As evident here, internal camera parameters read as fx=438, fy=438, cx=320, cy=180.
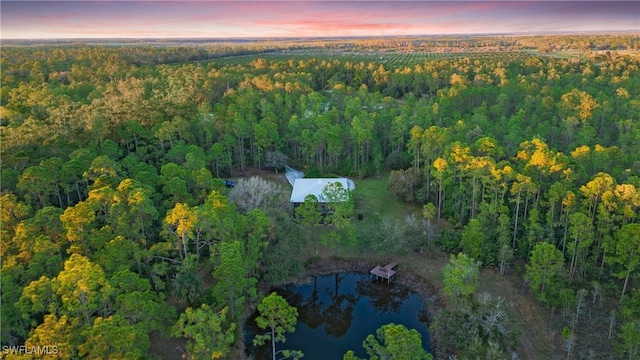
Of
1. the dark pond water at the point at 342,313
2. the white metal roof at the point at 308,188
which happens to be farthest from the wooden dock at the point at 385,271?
the white metal roof at the point at 308,188

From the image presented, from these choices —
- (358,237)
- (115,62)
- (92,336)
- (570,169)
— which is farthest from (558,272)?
(115,62)

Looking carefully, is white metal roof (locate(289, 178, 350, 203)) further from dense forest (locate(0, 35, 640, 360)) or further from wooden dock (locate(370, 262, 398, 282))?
wooden dock (locate(370, 262, 398, 282))

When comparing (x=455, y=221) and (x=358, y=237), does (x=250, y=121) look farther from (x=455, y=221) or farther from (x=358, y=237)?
(x=455, y=221)

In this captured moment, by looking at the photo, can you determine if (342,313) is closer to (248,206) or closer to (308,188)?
(248,206)

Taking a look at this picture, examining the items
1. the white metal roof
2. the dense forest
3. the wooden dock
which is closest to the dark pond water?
the wooden dock

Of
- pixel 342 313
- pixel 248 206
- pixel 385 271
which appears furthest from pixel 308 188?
pixel 342 313
